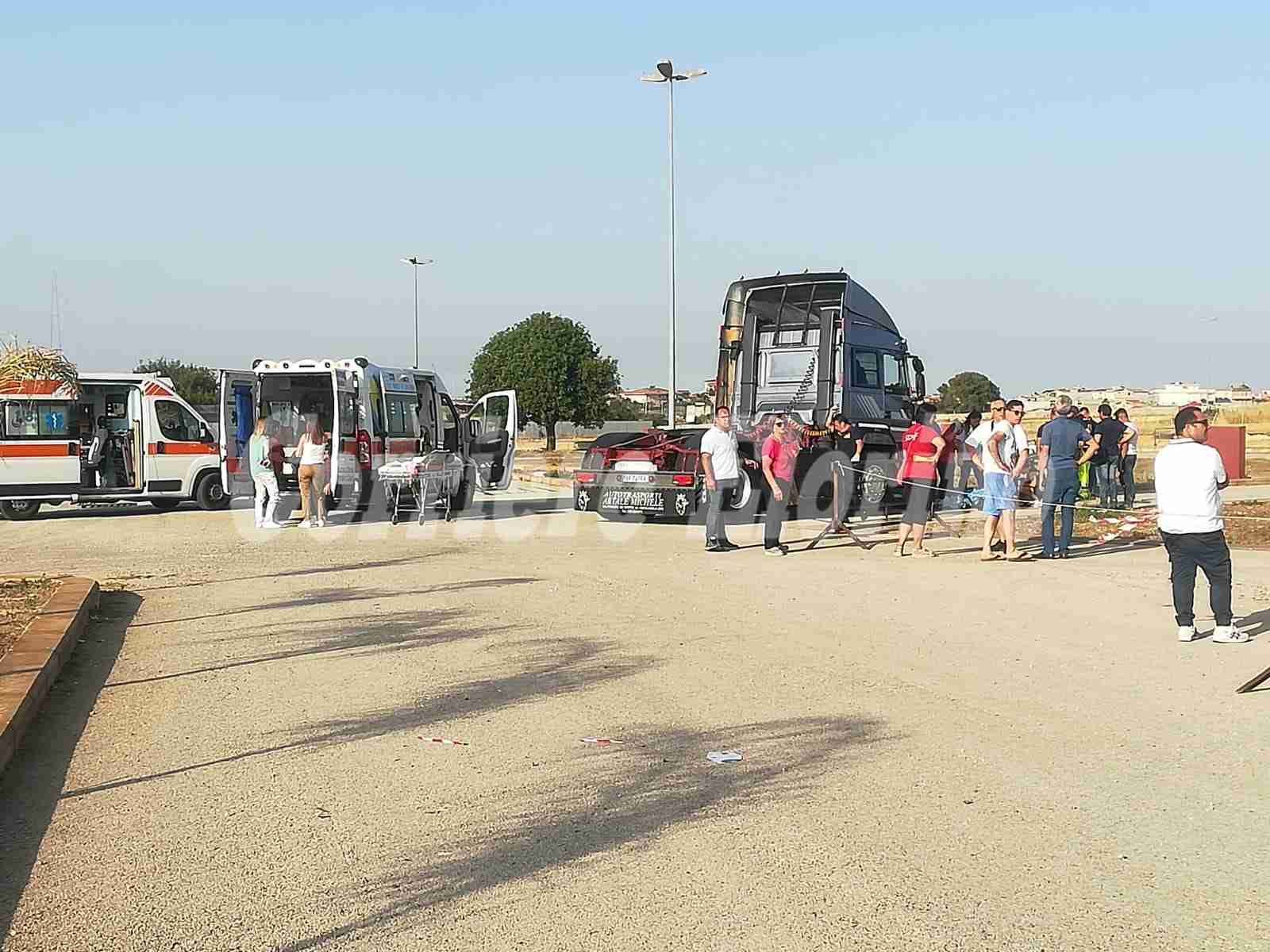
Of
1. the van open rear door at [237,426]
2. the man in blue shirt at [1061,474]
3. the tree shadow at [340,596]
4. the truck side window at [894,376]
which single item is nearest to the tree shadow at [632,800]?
the tree shadow at [340,596]

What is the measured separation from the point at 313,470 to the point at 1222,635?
1296cm

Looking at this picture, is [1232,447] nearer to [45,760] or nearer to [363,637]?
[363,637]

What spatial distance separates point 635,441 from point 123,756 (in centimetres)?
1319

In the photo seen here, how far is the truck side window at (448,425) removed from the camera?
2252 cm

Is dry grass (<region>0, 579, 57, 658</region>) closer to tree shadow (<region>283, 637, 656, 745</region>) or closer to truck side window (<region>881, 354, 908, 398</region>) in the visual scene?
tree shadow (<region>283, 637, 656, 745</region>)

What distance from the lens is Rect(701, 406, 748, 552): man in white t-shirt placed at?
15.9m

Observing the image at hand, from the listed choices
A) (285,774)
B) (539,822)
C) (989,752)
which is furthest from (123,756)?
(989,752)

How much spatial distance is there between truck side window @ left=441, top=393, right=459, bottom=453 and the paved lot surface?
1040 cm

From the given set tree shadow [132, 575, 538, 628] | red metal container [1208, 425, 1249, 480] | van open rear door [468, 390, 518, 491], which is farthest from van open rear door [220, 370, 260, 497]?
red metal container [1208, 425, 1249, 480]

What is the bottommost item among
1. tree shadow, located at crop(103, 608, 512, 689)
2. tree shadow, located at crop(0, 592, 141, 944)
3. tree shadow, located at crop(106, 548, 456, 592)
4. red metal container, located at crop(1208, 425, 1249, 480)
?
tree shadow, located at crop(0, 592, 141, 944)

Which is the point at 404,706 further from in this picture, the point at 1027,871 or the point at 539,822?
the point at 1027,871

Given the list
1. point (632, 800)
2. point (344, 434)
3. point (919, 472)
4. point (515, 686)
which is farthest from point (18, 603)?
point (919, 472)

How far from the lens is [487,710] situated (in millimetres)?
7566

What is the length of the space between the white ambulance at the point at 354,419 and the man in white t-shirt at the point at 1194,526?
12371 mm
